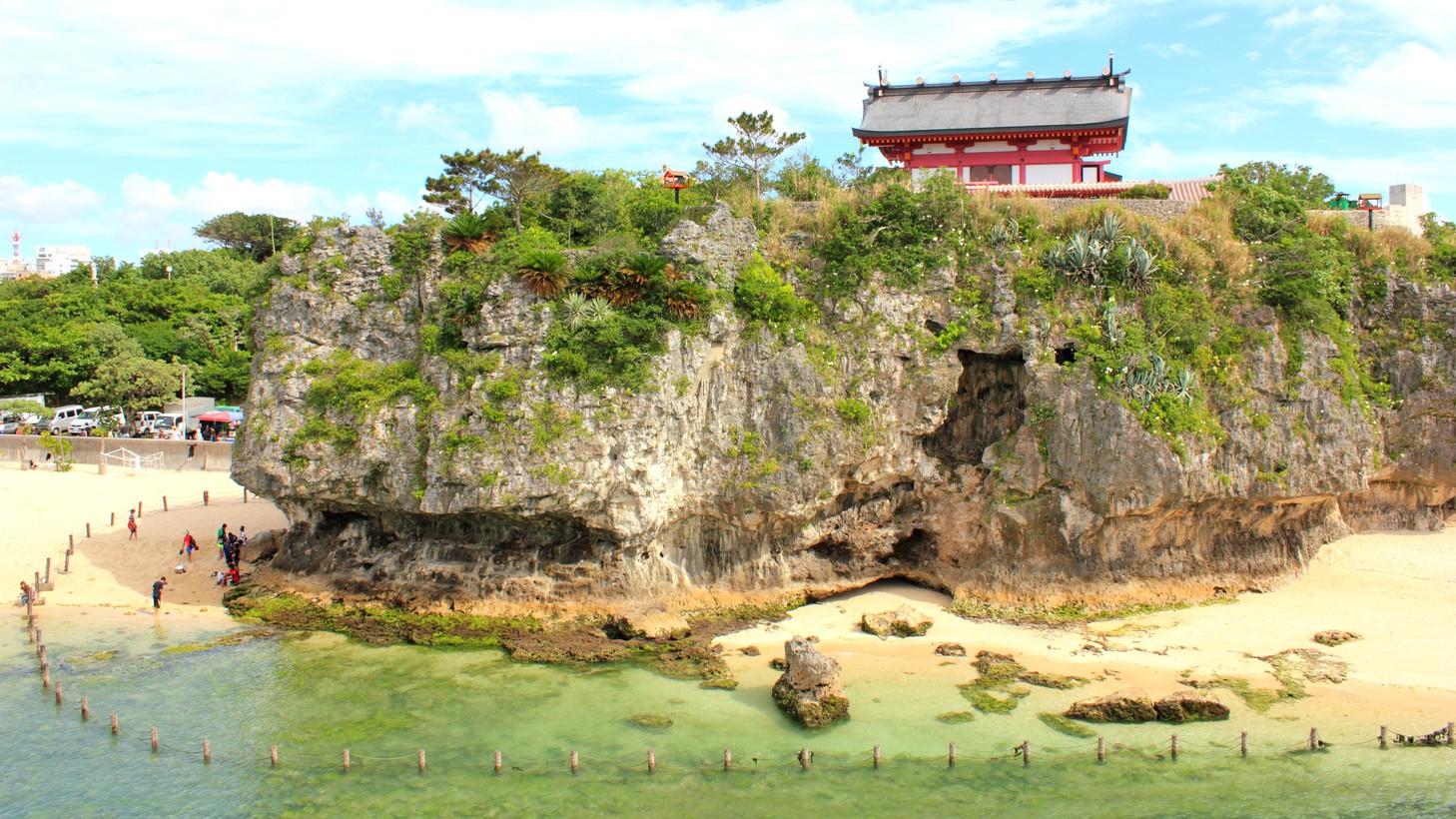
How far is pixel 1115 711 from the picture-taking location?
1834 centimetres

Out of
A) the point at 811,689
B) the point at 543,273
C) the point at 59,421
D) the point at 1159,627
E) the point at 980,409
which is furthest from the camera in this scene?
the point at 59,421

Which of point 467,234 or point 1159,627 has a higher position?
point 467,234

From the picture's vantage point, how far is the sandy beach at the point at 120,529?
87.8 feet

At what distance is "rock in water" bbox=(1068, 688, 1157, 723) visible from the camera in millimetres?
18281

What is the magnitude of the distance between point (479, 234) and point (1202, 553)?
2084 centimetres

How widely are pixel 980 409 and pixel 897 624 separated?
6.72 meters

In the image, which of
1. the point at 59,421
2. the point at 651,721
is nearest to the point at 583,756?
the point at 651,721

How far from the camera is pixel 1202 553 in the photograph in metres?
24.6

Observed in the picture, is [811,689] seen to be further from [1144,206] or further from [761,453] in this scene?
[1144,206]

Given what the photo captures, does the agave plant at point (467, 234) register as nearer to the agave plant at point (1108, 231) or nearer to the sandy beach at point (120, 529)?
→ the sandy beach at point (120, 529)

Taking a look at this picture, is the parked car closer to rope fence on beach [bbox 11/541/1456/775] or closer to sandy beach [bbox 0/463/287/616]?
sandy beach [bbox 0/463/287/616]

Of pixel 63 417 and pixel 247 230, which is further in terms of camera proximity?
pixel 247 230

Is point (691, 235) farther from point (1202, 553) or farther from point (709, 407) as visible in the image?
point (1202, 553)

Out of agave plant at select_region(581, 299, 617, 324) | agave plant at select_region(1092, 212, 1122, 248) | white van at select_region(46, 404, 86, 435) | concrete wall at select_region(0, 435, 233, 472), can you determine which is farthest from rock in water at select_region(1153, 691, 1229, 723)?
white van at select_region(46, 404, 86, 435)
